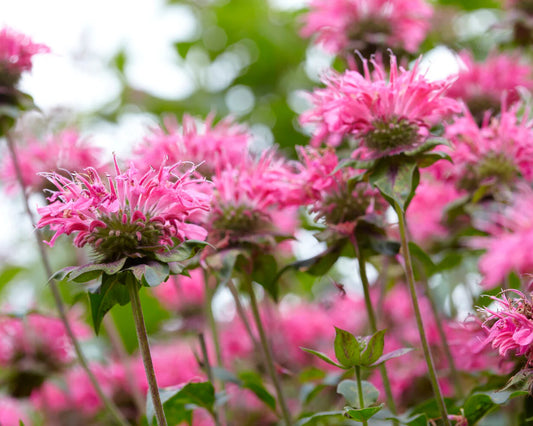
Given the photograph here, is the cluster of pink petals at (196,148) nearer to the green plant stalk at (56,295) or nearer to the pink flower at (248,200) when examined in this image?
the pink flower at (248,200)

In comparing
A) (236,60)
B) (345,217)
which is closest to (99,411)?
(345,217)

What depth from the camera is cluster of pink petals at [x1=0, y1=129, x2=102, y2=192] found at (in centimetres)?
132

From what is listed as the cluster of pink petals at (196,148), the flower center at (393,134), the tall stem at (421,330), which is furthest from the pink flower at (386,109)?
the cluster of pink petals at (196,148)

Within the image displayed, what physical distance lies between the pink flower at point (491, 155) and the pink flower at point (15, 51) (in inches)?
29.2

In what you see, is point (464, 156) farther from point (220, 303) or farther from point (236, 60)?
point (236, 60)

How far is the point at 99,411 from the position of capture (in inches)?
58.1

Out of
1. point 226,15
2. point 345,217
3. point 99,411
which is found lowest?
point 99,411

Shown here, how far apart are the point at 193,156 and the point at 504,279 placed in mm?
558

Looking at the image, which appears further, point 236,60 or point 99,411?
point 236,60

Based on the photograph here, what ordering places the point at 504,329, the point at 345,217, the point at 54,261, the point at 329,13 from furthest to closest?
1. the point at 54,261
2. the point at 329,13
3. the point at 345,217
4. the point at 504,329

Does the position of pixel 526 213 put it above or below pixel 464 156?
below

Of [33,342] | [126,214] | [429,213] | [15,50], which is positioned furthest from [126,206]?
[429,213]

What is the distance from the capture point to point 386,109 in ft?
3.09

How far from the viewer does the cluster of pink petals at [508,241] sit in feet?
3.64
